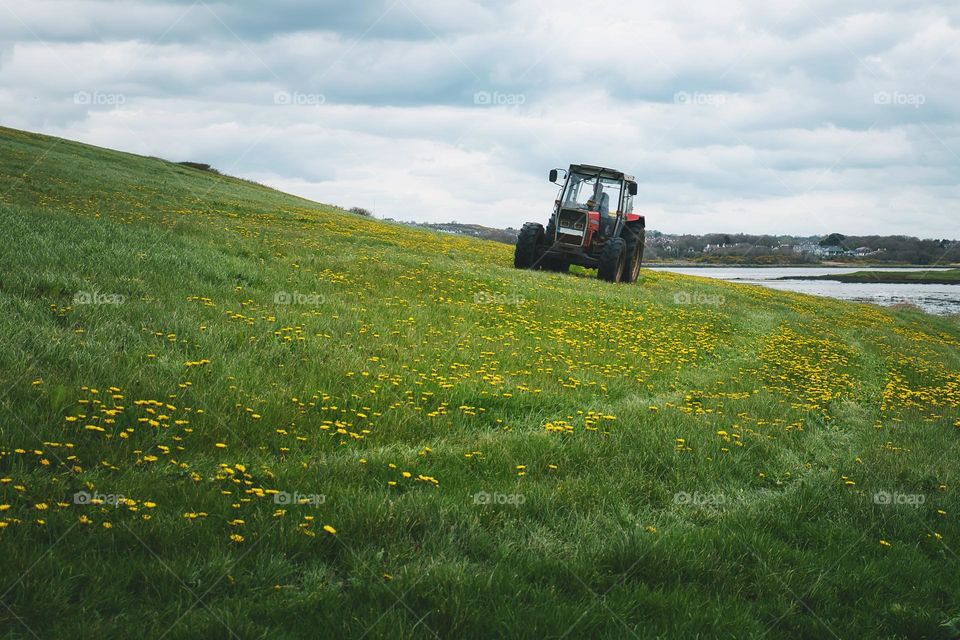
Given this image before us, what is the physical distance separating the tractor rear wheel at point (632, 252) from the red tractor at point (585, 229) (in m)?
0.67

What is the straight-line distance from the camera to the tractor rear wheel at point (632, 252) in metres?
25.2

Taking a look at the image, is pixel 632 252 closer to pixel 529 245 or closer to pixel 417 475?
pixel 529 245

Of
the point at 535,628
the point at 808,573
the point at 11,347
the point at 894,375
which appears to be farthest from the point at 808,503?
the point at 894,375

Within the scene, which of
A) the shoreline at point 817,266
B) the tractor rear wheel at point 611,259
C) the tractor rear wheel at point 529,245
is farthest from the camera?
the shoreline at point 817,266

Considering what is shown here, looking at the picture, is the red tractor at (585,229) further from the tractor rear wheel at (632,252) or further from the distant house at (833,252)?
the distant house at (833,252)

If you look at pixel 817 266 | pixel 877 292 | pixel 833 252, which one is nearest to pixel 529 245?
pixel 877 292

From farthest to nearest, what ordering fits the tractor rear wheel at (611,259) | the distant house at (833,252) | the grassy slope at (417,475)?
the distant house at (833,252)
the tractor rear wheel at (611,259)
the grassy slope at (417,475)

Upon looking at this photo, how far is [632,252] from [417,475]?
21.8 metres

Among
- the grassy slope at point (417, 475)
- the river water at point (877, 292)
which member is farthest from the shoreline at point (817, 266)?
the grassy slope at point (417, 475)

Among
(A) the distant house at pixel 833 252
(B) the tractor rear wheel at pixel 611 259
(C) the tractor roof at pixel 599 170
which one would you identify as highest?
(A) the distant house at pixel 833 252

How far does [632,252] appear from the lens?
2567 cm

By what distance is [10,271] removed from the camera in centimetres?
902

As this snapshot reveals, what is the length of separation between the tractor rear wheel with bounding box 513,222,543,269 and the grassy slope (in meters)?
12.5

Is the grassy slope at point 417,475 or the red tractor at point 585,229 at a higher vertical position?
the red tractor at point 585,229
